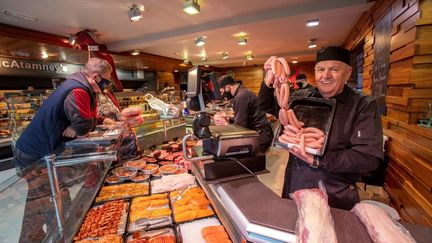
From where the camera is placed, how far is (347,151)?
1.30 meters

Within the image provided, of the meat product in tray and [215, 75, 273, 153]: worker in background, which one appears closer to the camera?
the meat product in tray

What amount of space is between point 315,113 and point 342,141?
27cm

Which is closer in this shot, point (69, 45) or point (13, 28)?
→ point (13, 28)

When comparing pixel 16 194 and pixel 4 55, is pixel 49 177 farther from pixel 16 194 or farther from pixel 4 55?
pixel 4 55

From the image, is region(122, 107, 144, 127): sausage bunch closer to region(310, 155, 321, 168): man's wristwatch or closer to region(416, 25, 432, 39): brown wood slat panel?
region(310, 155, 321, 168): man's wristwatch

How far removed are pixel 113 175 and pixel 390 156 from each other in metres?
3.42

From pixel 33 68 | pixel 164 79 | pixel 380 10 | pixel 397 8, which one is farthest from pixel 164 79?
pixel 397 8

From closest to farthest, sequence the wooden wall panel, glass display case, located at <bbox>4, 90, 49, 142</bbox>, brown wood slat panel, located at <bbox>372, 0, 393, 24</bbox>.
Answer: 1. brown wood slat panel, located at <bbox>372, 0, 393, 24</bbox>
2. glass display case, located at <bbox>4, 90, 49, 142</bbox>
3. the wooden wall panel

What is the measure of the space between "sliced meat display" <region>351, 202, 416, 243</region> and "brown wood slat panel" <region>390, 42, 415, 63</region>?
211 centimetres

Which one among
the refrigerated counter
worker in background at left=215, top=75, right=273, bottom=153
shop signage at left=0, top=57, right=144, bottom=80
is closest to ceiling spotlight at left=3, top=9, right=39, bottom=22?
shop signage at left=0, top=57, right=144, bottom=80

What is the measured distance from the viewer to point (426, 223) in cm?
191

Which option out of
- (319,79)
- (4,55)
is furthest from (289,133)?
(4,55)

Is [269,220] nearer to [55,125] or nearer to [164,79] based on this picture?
[55,125]

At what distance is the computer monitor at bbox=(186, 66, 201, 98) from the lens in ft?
5.18
